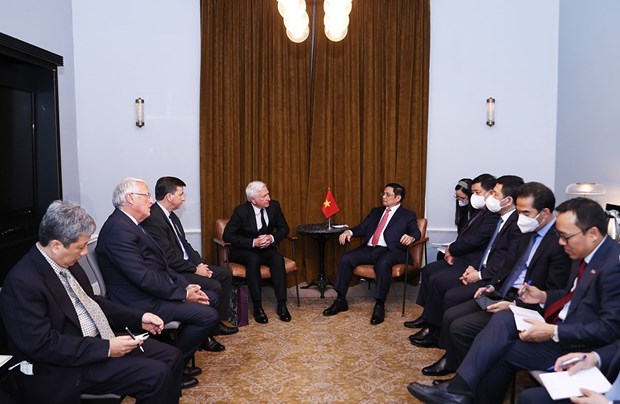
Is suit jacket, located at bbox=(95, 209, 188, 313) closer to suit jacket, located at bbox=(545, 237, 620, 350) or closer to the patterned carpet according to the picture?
the patterned carpet

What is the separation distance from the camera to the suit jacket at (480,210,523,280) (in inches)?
159

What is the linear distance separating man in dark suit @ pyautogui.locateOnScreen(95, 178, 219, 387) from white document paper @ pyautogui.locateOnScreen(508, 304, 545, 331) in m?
1.96

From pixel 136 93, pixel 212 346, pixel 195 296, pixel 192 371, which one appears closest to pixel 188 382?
pixel 192 371

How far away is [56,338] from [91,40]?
14.4 ft

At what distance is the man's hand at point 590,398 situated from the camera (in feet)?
7.18

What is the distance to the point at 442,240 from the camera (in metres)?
6.17

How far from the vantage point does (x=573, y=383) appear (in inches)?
93.8

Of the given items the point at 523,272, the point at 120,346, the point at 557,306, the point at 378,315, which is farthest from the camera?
the point at 378,315

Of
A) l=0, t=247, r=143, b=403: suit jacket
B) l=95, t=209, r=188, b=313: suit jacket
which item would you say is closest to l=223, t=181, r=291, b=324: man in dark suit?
l=95, t=209, r=188, b=313: suit jacket

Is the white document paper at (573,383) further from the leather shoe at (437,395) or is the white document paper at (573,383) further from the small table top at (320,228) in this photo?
the small table top at (320,228)

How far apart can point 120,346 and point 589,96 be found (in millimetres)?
4597

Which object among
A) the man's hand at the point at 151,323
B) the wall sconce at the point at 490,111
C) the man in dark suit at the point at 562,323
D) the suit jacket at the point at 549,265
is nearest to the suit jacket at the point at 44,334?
the man's hand at the point at 151,323

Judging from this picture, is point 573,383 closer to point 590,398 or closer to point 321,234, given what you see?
point 590,398

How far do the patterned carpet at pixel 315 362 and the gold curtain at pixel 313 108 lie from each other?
1.41 metres
